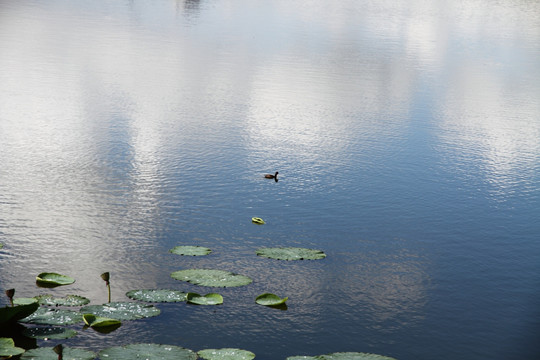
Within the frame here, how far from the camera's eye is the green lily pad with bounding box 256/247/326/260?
237 inches

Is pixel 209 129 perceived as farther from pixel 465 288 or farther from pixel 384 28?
pixel 384 28

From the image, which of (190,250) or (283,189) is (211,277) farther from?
(283,189)

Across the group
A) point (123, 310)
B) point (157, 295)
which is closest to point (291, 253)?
point (157, 295)

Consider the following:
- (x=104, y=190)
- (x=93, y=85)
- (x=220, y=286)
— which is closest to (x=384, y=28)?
(x=93, y=85)

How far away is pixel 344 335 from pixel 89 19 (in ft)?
59.5

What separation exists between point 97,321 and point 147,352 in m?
0.52

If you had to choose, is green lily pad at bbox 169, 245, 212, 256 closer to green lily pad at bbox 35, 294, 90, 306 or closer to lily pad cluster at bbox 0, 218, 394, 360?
lily pad cluster at bbox 0, 218, 394, 360

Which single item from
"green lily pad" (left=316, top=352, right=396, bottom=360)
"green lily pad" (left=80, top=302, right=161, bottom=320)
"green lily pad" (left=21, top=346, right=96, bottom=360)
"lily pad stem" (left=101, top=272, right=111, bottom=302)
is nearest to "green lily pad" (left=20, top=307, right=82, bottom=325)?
"green lily pad" (left=80, top=302, right=161, bottom=320)

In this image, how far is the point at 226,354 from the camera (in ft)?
14.5

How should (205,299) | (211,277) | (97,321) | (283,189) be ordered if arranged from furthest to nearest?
(283,189) → (211,277) → (205,299) → (97,321)

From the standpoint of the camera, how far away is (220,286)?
5.39 meters

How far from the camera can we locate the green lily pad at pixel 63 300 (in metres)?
4.94

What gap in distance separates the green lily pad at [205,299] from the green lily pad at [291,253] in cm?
90

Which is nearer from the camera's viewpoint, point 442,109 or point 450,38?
point 442,109
